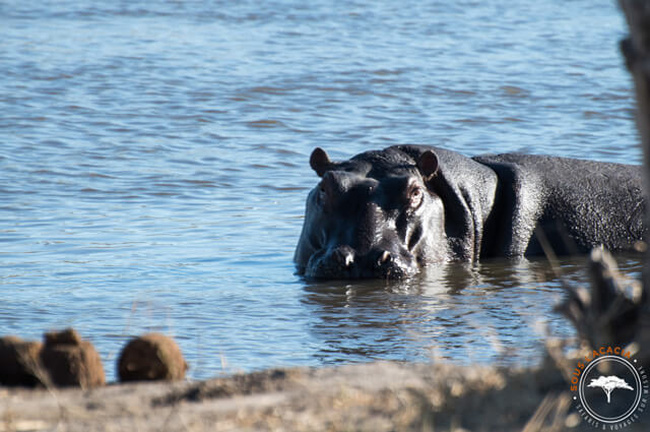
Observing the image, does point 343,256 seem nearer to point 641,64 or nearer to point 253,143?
point 641,64

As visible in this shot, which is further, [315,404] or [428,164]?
[428,164]

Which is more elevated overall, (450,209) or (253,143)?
(450,209)

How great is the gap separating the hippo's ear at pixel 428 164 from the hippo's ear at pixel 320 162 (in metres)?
0.62

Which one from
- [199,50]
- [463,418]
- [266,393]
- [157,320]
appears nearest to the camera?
[463,418]

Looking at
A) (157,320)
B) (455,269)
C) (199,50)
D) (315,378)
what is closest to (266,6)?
(199,50)

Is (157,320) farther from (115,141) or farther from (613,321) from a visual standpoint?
(115,141)

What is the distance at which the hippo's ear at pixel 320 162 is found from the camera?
773 cm

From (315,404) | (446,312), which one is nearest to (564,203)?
(446,312)

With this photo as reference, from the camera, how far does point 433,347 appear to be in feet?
17.7

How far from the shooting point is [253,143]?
11.9 m

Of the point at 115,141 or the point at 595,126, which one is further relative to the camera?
the point at 595,126

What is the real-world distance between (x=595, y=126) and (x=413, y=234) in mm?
6363

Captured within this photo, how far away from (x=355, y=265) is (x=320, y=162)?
1.07 m

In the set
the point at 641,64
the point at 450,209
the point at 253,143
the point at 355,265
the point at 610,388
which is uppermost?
the point at 641,64
